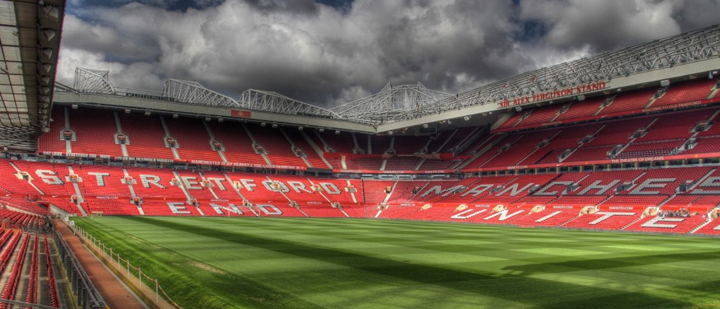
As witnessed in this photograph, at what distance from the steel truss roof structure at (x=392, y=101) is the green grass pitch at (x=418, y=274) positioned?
5418cm

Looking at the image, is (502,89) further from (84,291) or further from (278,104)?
(84,291)

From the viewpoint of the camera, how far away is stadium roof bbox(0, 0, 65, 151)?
15117mm

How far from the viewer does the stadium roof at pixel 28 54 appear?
1512 cm

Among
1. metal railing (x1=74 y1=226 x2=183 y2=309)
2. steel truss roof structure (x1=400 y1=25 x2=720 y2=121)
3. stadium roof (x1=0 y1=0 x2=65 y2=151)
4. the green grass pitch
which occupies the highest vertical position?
steel truss roof structure (x1=400 y1=25 x2=720 y2=121)

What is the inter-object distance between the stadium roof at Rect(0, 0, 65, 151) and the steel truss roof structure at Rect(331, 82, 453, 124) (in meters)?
54.7

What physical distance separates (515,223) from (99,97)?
1997 inches

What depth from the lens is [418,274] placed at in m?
16.1

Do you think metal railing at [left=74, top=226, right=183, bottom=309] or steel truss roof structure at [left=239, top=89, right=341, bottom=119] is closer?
metal railing at [left=74, top=226, right=183, bottom=309]

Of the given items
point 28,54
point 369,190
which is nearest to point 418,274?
point 28,54

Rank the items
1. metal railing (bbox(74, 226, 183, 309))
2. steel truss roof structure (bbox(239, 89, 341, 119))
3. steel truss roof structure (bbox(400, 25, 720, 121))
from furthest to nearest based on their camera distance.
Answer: steel truss roof structure (bbox(239, 89, 341, 119)) < steel truss roof structure (bbox(400, 25, 720, 121)) < metal railing (bbox(74, 226, 183, 309))

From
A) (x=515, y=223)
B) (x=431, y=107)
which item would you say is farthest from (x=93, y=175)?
(x=515, y=223)

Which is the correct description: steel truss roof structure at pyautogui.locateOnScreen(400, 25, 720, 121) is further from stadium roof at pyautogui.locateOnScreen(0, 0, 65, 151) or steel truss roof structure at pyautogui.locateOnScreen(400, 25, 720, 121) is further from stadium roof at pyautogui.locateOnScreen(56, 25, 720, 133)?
stadium roof at pyautogui.locateOnScreen(0, 0, 65, 151)

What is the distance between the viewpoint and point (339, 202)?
230 feet

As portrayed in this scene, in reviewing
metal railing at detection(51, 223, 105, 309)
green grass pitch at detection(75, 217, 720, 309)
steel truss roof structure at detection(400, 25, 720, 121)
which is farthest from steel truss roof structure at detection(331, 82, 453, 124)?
metal railing at detection(51, 223, 105, 309)
